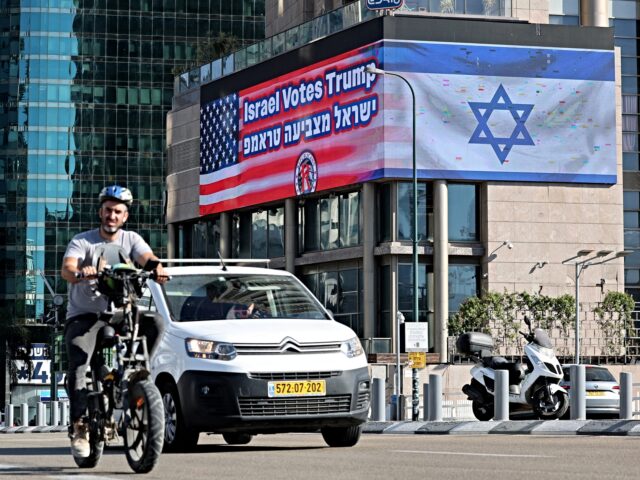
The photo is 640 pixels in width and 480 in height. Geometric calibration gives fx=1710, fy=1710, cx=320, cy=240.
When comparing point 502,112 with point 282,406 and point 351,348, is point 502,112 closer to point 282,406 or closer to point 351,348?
point 351,348

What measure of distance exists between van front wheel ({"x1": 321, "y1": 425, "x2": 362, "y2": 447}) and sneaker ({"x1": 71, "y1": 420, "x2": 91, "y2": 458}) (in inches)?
150

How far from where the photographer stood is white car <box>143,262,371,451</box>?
14.3 metres

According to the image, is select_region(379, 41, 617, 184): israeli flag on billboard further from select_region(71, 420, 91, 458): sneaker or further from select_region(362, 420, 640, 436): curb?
select_region(71, 420, 91, 458): sneaker

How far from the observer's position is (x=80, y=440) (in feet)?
38.0

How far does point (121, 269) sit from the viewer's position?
36.9ft

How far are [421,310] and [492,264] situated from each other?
3.26 m

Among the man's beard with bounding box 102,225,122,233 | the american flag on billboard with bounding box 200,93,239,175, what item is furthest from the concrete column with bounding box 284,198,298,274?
the man's beard with bounding box 102,225,122,233

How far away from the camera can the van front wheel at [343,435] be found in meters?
15.1

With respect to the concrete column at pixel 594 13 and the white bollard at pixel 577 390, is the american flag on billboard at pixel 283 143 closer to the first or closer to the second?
the concrete column at pixel 594 13

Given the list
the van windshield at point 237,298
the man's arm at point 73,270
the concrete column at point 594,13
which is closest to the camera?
the man's arm at point 73,270

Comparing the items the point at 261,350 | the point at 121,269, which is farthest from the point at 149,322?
the point at 261,350

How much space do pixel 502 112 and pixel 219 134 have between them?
54.5 ft

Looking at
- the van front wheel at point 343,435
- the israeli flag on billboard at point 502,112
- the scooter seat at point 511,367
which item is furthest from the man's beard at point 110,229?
the israeli flag on billboard at point 502,112

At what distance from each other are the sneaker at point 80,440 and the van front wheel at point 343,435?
12.5 feet
